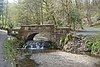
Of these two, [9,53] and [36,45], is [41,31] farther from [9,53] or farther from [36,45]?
[9,53]

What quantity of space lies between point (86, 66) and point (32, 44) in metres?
17.9

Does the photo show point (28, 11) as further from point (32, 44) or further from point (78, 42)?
point (78, 42)

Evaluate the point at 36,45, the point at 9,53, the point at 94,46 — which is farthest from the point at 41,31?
the point at 9,53

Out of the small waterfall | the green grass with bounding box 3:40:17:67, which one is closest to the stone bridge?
the small waterfall

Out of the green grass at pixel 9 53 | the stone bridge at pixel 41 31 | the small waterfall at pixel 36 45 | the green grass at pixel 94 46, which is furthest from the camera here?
the small waterfall at pixel 36 45

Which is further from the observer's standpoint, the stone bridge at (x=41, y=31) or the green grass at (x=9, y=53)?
the stone bridge at (x=41, y=31)

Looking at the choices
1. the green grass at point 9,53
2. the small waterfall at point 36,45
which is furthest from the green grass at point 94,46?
the green grass at point 9,53

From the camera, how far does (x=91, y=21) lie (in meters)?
75.6

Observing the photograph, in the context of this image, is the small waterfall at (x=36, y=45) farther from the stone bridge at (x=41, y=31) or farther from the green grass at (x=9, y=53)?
the green grass at (x=9, y=53)

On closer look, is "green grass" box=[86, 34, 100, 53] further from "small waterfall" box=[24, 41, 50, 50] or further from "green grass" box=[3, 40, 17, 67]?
"green grass" box=[3, 40, 17, 67]

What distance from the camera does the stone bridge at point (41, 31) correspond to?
36.4 meters

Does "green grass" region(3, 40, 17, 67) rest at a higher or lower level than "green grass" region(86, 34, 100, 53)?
higher

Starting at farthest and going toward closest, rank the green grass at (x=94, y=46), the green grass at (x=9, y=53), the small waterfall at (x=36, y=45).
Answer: the small waterfall at (x=36, y=45) < the green grass at (x=94, y=46) < the green grass at (x=9, y=53)

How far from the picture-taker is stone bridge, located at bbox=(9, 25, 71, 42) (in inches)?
1432
